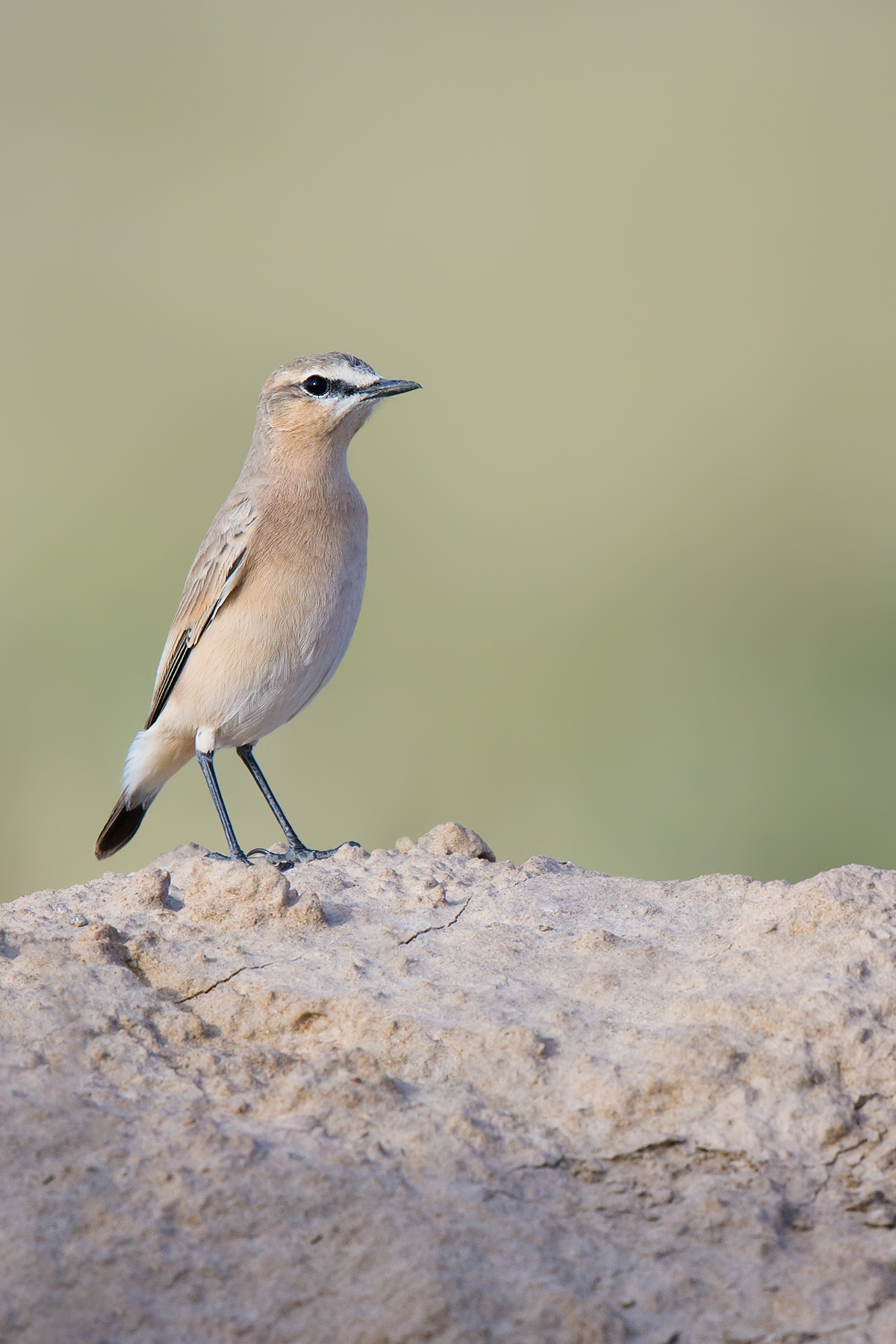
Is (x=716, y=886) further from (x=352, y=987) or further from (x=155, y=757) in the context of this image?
(x=155, y=757)

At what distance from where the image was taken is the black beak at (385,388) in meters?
5.91

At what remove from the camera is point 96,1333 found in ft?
7.25

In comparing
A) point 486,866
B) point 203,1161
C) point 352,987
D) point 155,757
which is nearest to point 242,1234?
point 203,1161

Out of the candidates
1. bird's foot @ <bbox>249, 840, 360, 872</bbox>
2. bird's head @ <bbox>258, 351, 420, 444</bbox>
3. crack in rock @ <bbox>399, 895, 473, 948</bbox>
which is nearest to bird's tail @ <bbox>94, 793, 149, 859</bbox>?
bird's foot @ <bbox>249, 840, 360, 872</bbox>

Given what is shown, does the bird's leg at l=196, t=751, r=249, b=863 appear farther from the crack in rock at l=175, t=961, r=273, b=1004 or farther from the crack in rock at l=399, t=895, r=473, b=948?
the crack in rock at l=175, t=961, r=273, b=1004

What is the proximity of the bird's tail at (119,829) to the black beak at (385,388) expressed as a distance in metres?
2.69

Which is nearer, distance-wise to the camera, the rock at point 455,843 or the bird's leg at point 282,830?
the rock at point 455,843

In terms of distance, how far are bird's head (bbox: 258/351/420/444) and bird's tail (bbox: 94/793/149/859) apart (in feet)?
7.69

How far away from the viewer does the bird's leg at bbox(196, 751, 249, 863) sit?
18.9 ft

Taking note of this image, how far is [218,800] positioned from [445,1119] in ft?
11.7

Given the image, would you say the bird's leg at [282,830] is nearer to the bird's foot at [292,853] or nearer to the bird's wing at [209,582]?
the bird's foot at [292,853]

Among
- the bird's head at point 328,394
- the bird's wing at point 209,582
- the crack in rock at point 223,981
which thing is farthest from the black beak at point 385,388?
the crack in rock at point 223,981

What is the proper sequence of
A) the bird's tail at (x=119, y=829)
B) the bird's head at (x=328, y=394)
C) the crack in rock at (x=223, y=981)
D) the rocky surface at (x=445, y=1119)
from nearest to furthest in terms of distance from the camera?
the rocky surface at (x=445, y=1119)
the crack in rock at (x=223, y=981)
the bird's head at (x=328, y=394)
the bird's tail at (x=119, y=829)

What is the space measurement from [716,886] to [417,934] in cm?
112
